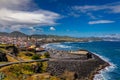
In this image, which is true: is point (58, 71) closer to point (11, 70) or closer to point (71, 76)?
point (71, 76)

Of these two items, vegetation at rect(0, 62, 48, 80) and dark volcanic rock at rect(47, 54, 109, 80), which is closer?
vegetation at rect(0, 62, 48, 80)

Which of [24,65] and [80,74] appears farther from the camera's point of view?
[80,74]

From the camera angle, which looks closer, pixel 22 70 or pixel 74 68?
pixel 22 70

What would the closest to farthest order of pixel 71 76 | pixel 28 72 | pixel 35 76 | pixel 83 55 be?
pixel 35 76 → pixel 28 72 → pixel 71 76 → pixel 83 55

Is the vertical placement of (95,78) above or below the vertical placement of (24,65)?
below

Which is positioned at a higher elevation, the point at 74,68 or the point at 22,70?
the point at 22,70

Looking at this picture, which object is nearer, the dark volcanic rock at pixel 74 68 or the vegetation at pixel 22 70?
the vegetation at pixel 22 70

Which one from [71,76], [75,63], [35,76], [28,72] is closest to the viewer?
[35,76]

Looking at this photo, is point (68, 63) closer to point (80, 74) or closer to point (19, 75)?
point (80, 74)

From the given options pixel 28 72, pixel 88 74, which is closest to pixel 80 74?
pixel 88 74

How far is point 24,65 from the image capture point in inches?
2869

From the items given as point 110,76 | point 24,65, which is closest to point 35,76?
point 24,65

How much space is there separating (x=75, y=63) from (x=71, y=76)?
13313 mm

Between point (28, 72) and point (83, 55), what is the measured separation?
41401 millimetres
